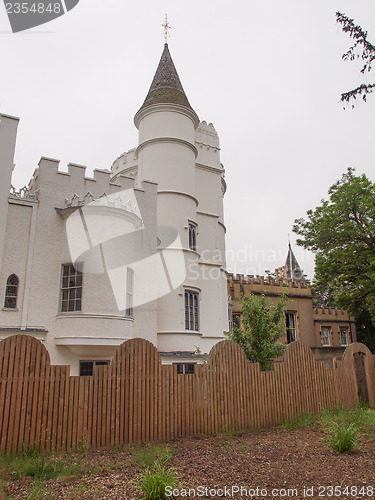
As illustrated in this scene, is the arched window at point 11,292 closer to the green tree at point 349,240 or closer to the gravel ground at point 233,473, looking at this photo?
the gravel ground at point 233,473

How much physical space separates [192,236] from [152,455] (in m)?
12.2

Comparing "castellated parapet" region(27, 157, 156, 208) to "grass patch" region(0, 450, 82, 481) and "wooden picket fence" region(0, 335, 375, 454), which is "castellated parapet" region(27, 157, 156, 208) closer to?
"wooden picket fence" region(0, 335, 375, 454)

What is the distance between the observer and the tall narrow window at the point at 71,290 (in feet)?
41.6

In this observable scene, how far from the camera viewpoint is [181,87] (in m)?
20.1

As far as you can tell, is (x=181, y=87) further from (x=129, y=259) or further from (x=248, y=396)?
(x=248, y=396)

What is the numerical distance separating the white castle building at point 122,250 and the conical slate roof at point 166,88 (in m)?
0.07

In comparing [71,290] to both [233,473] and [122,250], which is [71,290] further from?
[233,473]

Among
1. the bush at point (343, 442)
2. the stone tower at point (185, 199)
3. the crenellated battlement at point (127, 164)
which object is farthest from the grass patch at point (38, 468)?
the crenellated battlement at point (127, 164)

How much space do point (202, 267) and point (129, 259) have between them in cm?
561

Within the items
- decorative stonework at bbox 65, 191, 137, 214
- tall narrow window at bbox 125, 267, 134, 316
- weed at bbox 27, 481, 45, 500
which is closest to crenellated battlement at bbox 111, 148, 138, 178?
decorative stonework at bbox 65, 191, 137, 214

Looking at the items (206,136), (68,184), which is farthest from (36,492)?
(206,136)

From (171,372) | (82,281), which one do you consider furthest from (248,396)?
(82,281)

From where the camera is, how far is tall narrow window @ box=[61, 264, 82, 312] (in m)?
12.7

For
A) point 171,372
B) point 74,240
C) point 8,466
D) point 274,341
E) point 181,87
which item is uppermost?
point 181,87
